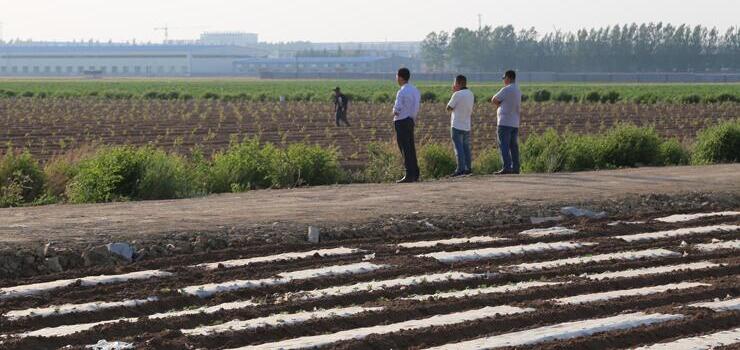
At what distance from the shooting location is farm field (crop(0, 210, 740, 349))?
26.9ft

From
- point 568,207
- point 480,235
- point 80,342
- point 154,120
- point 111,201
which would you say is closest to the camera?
point 80,342

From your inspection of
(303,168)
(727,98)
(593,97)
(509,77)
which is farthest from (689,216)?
(593,97)

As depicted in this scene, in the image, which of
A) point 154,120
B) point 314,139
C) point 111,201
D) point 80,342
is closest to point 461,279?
point 80,342

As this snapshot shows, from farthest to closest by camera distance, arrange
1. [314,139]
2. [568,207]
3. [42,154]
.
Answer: [314,139] → [42,154] → [568,207]

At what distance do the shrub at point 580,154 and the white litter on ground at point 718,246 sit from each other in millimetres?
10125

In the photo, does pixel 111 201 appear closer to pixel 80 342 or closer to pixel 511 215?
pixel 511 215

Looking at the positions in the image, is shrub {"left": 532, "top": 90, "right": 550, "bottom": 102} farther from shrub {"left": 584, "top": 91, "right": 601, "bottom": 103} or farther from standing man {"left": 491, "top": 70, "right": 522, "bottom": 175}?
standing man {"left": 491, "top": 70, "right": 522, "bottom": 175}

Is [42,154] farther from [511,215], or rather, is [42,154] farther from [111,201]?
[511,215]

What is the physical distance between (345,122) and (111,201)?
25.9 meters

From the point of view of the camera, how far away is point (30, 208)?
14711mm

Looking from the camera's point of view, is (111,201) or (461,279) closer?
(461,279)

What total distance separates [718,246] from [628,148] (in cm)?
1204

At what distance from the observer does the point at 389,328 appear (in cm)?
847

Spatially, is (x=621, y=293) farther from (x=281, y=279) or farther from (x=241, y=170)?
(x=241, y=170)
